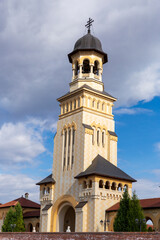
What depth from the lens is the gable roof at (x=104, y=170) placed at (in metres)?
39.9

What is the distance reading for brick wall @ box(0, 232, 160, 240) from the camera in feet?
74.0

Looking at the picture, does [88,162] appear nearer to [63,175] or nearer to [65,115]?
[63,175]

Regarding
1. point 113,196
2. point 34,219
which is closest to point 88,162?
point 113,196

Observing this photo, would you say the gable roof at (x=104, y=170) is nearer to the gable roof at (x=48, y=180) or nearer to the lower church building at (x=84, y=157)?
the lower church building at (x=84, y=157)

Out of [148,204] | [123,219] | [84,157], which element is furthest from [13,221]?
[148,204]

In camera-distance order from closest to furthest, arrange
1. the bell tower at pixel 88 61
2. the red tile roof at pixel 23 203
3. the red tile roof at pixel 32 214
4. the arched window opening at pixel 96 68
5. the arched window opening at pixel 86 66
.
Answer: the bell tower at pixel 88 61 < the red tile roof at pixel 32 214 < the arched window opening at pixel 96 68 < the arched window opening at pixel 86 66 < the red tile roof at pixel 23 203

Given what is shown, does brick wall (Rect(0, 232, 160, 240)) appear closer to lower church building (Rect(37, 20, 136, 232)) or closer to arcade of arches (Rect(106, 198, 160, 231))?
lower church building (Rect(37, 20, 136, 232))

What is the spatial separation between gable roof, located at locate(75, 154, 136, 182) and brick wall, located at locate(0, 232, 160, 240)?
1121 centimetres

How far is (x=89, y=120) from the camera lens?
149 ft

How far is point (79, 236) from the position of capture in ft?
86.4

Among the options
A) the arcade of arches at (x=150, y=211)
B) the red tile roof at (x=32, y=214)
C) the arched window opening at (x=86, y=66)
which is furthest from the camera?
the arched window opening at (x=86, y=66)

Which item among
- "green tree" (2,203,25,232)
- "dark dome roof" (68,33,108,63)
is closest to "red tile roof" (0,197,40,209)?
"green tree" (2,203,25,232)

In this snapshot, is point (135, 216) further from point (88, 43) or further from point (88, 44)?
point (88, 43)

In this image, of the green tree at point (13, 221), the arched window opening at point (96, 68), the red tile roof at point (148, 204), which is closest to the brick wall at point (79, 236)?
the red tile roof at point (148, 204)
